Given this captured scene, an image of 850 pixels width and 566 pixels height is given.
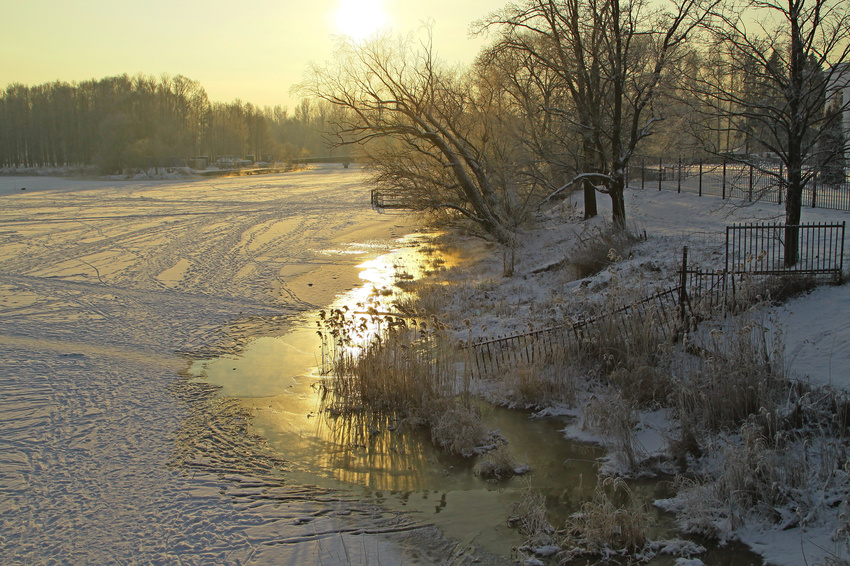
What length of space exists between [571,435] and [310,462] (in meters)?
3.57

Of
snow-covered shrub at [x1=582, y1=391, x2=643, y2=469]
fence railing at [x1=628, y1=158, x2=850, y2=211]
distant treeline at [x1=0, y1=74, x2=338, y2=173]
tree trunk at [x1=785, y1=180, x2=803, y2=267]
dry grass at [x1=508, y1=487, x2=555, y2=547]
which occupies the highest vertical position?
distant treeline at [x1=0, y1=74, x2=338, y2=173]

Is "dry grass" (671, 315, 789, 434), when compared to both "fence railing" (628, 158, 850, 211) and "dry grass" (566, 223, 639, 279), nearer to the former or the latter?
"fence railing" (628, 158, 850, 211)

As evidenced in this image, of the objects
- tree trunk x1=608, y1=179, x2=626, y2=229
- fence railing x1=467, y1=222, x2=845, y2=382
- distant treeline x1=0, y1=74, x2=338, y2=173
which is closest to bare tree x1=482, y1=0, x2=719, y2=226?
tree trunk x1=608, y1=179, x2=626, y2=229

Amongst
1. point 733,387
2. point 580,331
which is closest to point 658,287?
point 580,331

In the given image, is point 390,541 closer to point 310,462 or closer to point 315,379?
point 310,462

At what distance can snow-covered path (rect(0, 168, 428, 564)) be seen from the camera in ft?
18.8

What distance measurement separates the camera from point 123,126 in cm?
8294

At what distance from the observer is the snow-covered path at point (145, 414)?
5742 millimetres

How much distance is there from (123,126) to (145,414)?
87028 mm

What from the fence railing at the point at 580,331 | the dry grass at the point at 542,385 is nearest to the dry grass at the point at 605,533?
the dry grass at the point at 542,385

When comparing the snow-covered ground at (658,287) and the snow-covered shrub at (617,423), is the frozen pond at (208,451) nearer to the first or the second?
the snow-covered shrub at (617,423)

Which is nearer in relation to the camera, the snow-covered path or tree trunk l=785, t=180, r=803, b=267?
the snow-covered path

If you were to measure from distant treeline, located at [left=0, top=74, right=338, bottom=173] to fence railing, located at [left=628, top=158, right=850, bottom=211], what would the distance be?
62192 millimetres

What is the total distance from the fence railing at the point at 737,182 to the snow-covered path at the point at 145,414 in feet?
31.6
